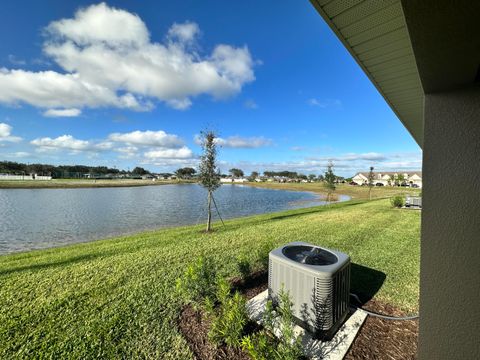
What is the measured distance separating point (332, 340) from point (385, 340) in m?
0.66

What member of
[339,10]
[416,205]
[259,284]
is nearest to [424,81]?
[339,10]

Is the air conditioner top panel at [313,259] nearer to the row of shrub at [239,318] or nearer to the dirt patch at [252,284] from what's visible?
the row of shrub at [239,318]

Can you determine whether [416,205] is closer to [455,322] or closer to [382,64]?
[382,64]

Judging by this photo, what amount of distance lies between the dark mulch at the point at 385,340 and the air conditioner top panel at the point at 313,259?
873mm

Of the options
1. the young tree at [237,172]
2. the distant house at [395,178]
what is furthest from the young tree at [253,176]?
the distant house at [395,178]

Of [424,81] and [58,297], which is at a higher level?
[424,81]

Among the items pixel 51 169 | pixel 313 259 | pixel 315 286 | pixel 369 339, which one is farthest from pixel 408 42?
pixel 51 169

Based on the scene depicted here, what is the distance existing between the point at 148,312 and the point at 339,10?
4152mm

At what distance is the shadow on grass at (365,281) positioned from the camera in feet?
12.3

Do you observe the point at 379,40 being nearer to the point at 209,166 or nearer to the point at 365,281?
the point at 365,281

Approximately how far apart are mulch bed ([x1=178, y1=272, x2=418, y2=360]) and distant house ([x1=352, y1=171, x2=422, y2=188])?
64.4 meters

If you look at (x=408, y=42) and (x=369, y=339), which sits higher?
(x=408, y=42)

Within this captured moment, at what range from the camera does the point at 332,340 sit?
2.65 meters

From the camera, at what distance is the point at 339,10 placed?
1971 mm
